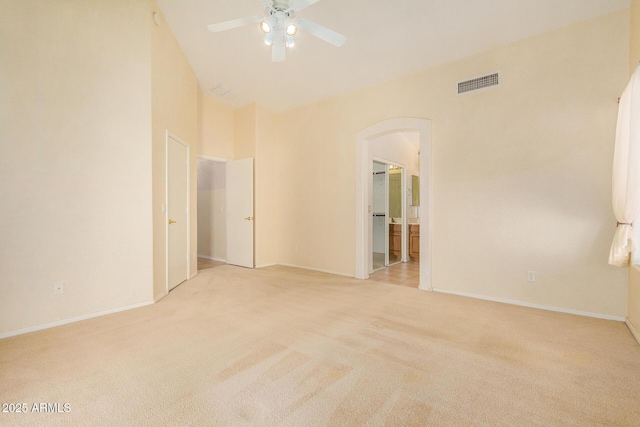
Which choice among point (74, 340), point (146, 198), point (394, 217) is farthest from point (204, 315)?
point (394, 217)

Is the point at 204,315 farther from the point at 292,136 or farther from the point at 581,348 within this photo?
the point at 292,136

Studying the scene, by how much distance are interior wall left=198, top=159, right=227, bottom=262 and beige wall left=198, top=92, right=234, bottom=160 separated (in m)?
0.67

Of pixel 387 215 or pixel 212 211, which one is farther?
pixel 212 211

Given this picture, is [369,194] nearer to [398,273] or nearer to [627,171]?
[398,273]

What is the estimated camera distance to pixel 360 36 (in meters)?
3.37

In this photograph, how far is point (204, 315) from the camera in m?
2.96

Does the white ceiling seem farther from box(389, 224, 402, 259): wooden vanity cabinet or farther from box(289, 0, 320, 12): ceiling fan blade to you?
box(389, 224, 402, 259): wooden vanity cabinet

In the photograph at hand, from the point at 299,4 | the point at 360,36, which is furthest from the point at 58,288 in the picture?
the point at 360,36

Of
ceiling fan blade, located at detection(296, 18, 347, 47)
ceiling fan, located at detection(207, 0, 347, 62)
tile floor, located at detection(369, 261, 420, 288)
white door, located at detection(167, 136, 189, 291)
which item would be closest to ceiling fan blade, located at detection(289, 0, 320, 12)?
ceiling fan, located at detection(207, 0, 347, 62)

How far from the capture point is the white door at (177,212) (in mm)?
3902

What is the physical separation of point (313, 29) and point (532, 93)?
2.59 m

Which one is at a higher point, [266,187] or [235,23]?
[235,23]

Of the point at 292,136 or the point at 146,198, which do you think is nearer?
the point at 146,198

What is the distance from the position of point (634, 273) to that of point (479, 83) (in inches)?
100
